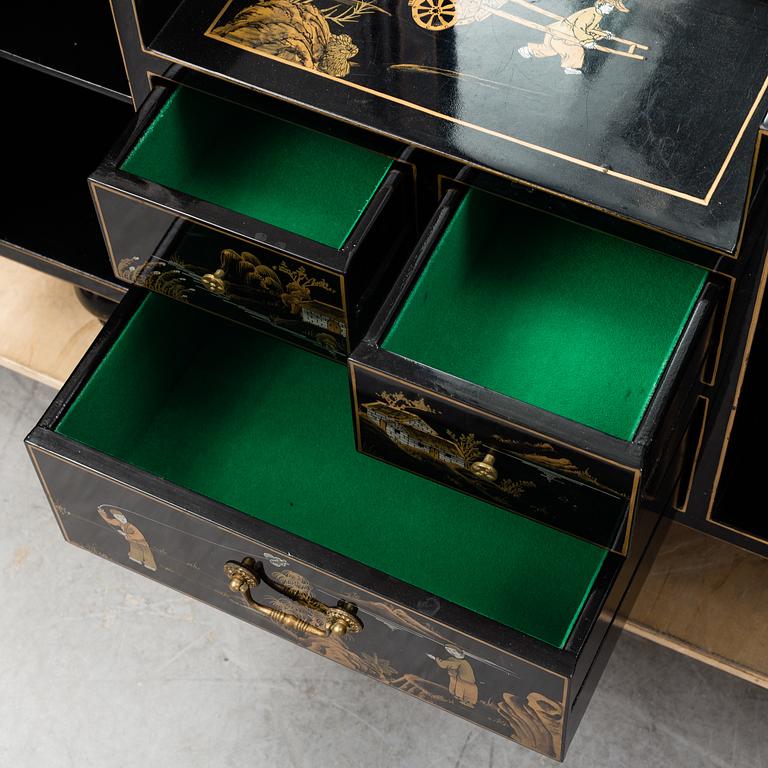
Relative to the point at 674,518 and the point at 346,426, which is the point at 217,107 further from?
the point at 674,518

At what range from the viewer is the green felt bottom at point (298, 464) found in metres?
1.47

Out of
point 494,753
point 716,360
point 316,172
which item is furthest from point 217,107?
point 494,753

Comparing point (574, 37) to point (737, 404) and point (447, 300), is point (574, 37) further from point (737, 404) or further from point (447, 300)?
point (737, 404)

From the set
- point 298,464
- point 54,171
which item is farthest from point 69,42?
point 298,464

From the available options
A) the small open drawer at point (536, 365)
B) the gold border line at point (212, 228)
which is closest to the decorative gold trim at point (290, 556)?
the small open drawer at point (536, 365)

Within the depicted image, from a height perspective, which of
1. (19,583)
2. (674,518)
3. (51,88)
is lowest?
(19,583)

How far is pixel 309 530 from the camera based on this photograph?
1.52 meters

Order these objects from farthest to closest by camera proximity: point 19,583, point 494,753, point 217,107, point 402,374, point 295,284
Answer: point 19,583
point 494,753
point 217,107
point 295,284
point 402,374

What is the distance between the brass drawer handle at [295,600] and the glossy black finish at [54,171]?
17.3 inches

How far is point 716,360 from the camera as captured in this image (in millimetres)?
1344

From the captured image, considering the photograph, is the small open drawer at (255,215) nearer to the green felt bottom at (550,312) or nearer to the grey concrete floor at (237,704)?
the green felt bottom at (550,312)

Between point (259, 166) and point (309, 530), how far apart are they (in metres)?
0.38

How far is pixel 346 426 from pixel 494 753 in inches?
16.9

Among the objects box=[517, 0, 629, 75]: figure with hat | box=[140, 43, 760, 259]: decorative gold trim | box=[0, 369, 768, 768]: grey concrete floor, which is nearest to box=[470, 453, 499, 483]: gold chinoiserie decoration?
box=[140, 43, 760, 259]: decorative gold trim
